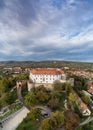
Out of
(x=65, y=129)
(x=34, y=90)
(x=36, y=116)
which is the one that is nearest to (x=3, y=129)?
(x=36, y=116)

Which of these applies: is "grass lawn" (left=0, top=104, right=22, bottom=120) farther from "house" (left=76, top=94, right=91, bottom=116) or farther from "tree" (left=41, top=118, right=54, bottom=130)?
"house" (left=76, top=94, right=91, bottom=116)

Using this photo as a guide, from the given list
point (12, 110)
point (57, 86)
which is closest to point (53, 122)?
point (12, 110)

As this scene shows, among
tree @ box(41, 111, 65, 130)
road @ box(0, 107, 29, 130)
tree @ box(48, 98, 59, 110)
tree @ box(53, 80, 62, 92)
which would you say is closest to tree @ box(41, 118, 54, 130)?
tree @ box(41, 111, 65, 130)

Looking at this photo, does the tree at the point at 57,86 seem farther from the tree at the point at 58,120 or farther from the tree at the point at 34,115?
the tree at the point at 58,120

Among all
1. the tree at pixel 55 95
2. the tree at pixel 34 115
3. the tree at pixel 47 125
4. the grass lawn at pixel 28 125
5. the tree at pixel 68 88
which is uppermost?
the tree at pixel 68 88

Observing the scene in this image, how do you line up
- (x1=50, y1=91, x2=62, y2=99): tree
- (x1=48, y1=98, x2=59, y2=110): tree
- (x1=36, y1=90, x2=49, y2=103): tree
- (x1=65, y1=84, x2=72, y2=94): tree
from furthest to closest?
(x1=65, y1=84, x2=72, y2=94): tree < (x1=50, y1=91, x2=62, y2=99): tree < (x1=36, y1=90, x2=49, y2=103): tree < (x1=48, y1=98, x2=59, y2=110): tree

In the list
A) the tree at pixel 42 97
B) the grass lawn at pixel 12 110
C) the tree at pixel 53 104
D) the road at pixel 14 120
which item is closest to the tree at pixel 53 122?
the road at pixel 14 120

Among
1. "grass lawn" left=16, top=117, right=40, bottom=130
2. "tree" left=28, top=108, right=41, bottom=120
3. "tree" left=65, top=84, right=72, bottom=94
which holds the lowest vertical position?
"grass lawn" left=16, top=117, right=40, bottom=130

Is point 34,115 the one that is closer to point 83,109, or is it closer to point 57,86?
point 83,109

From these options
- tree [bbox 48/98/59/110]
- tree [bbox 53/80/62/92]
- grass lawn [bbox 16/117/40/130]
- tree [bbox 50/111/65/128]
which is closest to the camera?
grass lawn [bbox 16/117/40/130]

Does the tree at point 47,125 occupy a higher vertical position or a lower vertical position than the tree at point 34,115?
lower
